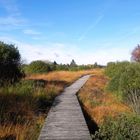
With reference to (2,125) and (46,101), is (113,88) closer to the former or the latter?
(46,101)

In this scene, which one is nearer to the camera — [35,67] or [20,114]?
[20,114]

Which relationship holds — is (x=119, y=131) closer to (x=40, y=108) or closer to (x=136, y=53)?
(x=40, y=108)

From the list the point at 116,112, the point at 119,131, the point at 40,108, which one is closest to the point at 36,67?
the point at 116,112

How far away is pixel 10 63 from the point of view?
72.0 feet

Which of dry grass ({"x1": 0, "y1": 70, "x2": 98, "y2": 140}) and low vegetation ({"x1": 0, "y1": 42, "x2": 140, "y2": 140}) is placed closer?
dry grass ({"x1": 0, "y1": 70, "x2": 98, "y2": 140})

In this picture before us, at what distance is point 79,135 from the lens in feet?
28.9

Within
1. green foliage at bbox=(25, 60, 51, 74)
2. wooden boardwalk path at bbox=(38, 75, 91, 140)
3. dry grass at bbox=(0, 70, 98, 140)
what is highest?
green foliage at bbox=(25, 60, 51, 74)

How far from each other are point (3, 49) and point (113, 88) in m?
7.86

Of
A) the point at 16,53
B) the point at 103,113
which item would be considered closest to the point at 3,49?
the point at 16,53

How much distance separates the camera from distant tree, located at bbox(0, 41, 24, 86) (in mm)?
20875

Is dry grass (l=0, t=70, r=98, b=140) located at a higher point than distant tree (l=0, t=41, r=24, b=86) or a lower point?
lower

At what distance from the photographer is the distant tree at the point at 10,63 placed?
20.9 m

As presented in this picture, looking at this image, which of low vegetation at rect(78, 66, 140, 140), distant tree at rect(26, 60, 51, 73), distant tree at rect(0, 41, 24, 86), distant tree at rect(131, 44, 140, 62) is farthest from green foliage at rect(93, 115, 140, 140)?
distant tree at rect(131, 44, 140, 62)

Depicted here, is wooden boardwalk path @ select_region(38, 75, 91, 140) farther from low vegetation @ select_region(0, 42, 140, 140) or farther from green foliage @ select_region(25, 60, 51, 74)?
green foliage @ select_region(25, 60, 51, 74)
